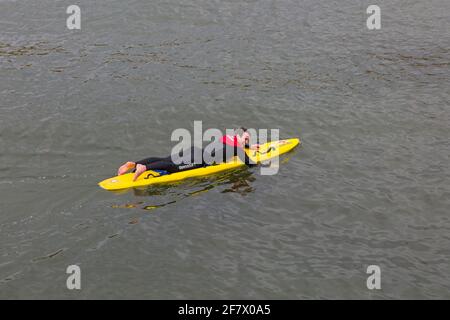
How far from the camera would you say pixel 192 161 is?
56.6 feet

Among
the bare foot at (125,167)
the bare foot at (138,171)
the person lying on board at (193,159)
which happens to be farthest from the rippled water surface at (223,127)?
the bare foot at (125,167)

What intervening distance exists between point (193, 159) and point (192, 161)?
0.25 feet

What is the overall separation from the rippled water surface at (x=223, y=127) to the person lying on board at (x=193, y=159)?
62cm

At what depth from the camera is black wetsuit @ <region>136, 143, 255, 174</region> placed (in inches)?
656

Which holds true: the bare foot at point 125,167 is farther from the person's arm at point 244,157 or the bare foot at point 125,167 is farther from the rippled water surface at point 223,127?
the person's arm at point 244,157

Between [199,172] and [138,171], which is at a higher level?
[138,171]

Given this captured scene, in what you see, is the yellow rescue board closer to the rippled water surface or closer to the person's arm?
the person's arm

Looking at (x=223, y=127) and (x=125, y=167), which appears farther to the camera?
(x=223, y=127)

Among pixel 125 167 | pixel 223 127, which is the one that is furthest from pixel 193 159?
pixel 223 127

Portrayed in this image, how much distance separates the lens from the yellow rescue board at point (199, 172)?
1634cm

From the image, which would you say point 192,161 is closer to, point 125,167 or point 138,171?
point 138,171

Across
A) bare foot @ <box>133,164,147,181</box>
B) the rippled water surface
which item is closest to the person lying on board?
bare foot @ <box>133,164,147,181</box>
